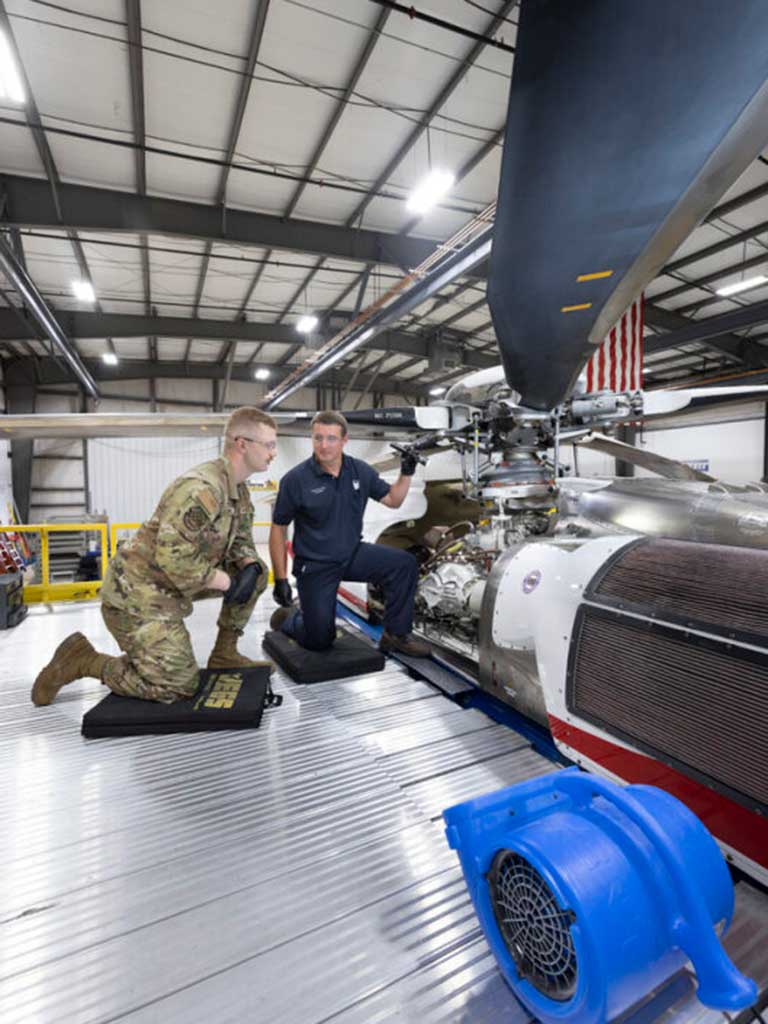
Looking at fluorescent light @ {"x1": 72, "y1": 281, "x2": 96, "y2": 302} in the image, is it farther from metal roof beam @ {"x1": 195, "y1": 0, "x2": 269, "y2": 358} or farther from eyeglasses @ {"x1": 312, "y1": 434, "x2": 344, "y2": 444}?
eyeglasses @ {"x1": 312, "y1": 434, "x2": 344, "y2": 444}

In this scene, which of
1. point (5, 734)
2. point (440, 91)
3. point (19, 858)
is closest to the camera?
point (19, 858)

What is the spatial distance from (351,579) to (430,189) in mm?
4414

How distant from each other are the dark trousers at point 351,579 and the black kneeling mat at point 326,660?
9cm

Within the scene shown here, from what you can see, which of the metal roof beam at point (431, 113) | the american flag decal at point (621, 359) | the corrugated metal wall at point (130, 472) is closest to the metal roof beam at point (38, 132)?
the metal roof beam at point (431, 113)

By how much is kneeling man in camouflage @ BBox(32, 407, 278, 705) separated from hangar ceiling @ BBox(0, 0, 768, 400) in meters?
3.57

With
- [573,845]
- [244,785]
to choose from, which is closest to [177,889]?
[244,785]

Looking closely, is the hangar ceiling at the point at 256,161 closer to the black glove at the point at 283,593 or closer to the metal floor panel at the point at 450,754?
the black glove at the point at 283,593

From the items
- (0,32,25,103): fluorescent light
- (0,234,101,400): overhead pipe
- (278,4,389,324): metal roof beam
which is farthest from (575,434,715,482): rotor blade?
(0,234,101,400): overhead pipe

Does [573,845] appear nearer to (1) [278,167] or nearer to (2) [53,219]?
(1) [278,167]

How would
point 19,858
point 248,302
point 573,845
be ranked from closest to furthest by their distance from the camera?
point 573,845 → point 19,858 → point 248,302

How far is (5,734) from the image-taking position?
6.84ft

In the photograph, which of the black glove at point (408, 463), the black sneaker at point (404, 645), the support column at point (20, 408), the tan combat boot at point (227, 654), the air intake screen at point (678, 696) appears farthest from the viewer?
the support column at point (20, 408)

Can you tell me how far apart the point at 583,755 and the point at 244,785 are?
44.3 inches

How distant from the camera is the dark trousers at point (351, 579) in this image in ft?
9.62
